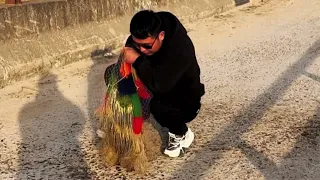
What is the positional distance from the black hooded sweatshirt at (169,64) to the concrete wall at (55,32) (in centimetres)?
194

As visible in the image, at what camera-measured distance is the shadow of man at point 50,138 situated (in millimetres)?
3609

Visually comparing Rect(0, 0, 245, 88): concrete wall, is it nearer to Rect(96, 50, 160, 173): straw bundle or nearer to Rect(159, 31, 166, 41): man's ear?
Rect(96, 50, 160, 173): straw bundle

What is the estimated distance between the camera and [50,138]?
161 inches

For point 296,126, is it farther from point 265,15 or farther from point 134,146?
point 265,15

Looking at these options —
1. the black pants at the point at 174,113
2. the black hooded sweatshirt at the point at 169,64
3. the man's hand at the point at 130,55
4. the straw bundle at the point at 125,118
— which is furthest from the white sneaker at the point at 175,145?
the man's hand at the point at 130,55

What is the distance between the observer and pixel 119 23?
6.29 meters

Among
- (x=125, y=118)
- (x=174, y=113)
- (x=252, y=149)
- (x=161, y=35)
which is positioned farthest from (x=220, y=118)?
(x=161, y=35)

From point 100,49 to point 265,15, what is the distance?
9.21 ft

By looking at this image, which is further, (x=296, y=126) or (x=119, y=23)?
(x=119, y=23)

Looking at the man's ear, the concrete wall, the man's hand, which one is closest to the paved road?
the concrete wall

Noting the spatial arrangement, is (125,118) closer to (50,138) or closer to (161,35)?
(161,35)

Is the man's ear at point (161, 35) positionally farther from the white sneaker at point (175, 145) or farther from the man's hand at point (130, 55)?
the white sneaker at point (175, 145)

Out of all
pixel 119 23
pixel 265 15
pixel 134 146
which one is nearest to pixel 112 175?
pixel 134 146

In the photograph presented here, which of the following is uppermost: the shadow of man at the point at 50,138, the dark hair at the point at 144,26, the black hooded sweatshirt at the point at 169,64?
the dark hair at the point at 144,26
